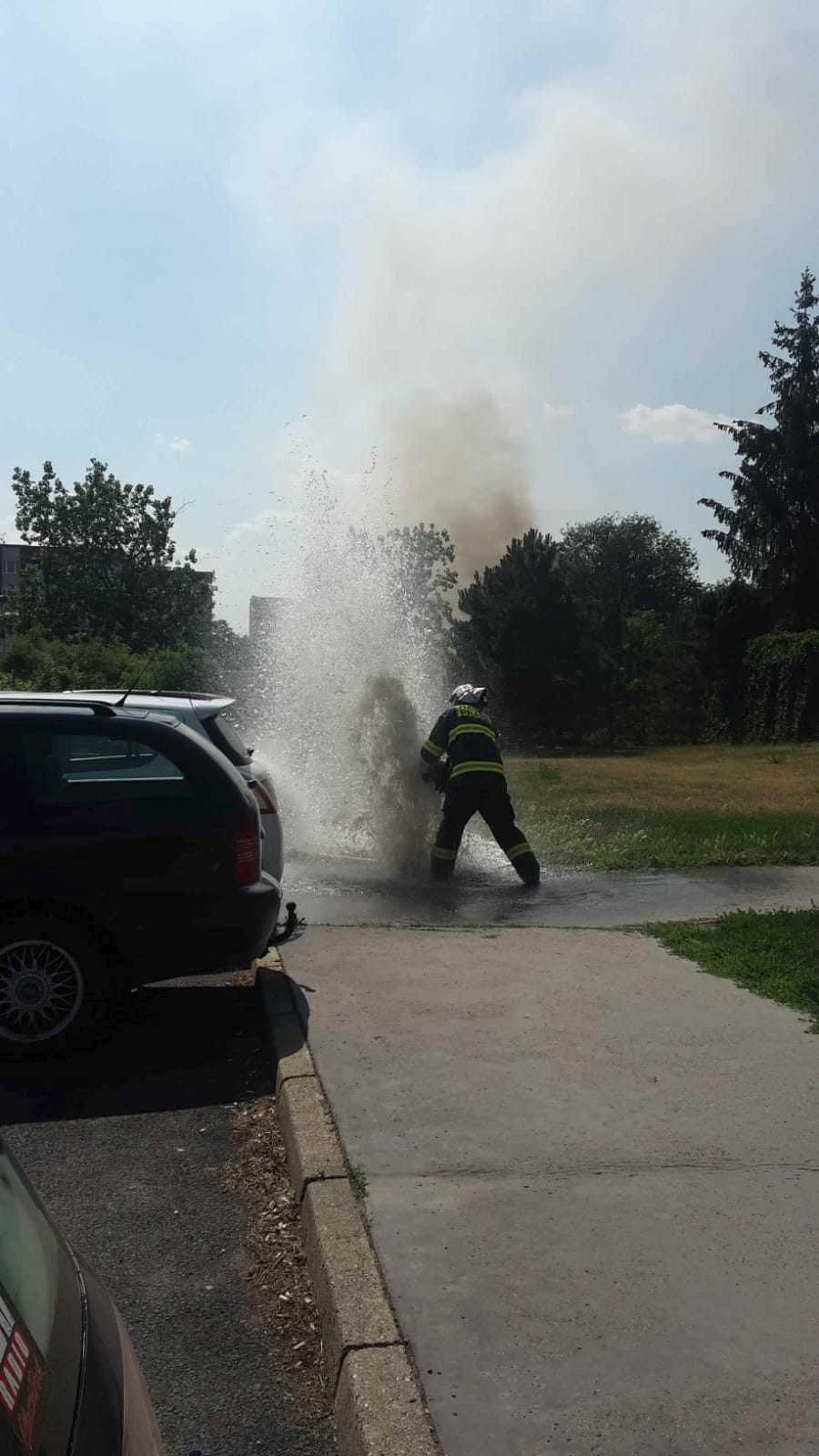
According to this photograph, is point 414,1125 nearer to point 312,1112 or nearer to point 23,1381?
point 312,1112

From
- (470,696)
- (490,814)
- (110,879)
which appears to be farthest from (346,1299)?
(470,696)

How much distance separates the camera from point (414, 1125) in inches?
182

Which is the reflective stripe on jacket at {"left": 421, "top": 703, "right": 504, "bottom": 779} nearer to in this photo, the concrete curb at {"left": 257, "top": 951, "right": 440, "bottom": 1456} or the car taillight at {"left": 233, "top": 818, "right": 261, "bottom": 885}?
the car taillight at {"left": 233, "top": 818, "right": 261, "bottom": 885}

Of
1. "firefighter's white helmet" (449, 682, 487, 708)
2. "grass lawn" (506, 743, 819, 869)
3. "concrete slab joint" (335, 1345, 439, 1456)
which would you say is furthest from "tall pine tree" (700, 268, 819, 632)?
"concrete slab joint" (335, 1345, 439, 1456)

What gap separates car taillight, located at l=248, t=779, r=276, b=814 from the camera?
797 cm

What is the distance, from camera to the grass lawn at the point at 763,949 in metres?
6.69

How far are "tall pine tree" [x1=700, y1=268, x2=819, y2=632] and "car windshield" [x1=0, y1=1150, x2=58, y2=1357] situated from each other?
41263 millimetres

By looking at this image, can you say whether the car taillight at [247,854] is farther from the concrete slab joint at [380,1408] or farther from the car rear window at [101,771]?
the concrete slab joint at [380,1408]

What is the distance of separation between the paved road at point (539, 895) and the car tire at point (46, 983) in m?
3.19

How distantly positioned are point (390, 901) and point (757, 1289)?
21.9ft

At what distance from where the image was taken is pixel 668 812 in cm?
1550

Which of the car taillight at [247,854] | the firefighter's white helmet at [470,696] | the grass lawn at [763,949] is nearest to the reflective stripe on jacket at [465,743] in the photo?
the firefighter's white helmet at [470,696]

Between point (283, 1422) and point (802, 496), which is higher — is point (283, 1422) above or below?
below

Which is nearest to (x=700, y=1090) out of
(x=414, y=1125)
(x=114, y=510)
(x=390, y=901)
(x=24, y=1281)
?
(x=414, y=1125)
